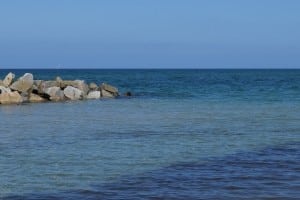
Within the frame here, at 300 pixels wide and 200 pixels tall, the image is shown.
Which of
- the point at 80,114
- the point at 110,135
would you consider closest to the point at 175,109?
the point at 80,114

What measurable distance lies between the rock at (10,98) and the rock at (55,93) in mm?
3727

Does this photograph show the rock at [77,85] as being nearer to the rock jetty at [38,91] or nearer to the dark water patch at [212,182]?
the rock jetty at [38,91]

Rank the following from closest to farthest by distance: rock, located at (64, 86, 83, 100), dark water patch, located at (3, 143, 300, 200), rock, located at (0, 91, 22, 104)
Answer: dark water patch, located at (3, 143, 300, 200)
rock, located at (0, 91, 22, 104)
rock, located at (64, 86, 83, 100)

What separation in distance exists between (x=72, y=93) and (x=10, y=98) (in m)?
6.44

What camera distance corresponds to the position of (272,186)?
13742 millimetres

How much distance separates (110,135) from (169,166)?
282 inches

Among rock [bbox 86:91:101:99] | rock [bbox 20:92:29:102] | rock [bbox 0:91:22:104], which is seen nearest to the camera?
rock [bbox 0:91:22:104]

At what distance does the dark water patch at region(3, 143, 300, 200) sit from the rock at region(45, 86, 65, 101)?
29923 mm

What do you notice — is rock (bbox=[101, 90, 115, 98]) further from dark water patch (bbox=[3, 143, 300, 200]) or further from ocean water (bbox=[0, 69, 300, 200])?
dark water patch (bbox=[3, 143, 300, 200])

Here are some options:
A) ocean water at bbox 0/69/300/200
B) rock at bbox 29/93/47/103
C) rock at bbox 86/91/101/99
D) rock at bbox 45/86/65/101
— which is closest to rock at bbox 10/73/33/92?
rock at bbox 29/93/47/103

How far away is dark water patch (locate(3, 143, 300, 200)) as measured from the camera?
1286 cm

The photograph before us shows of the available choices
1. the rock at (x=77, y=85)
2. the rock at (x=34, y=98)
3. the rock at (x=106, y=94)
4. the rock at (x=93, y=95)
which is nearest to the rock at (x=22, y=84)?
the rock at (x=34, y=98)

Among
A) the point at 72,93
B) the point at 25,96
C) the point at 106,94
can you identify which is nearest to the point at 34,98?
the point at 25,96

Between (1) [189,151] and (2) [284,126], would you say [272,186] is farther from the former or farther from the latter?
(2) [284,126]
